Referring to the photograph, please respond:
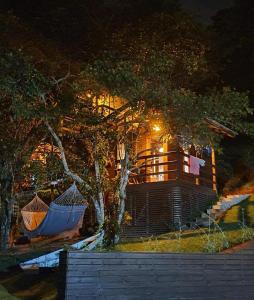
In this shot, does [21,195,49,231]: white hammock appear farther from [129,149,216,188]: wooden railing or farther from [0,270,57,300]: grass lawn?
[0,270,57,300]: grass lawn

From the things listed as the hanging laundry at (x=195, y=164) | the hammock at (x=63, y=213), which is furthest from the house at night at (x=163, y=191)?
the hammock at (x=63, y=213)

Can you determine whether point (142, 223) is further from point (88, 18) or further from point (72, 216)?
point (88, 18)

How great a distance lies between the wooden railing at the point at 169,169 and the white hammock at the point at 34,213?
9.80 ft

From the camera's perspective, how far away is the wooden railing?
552 inches

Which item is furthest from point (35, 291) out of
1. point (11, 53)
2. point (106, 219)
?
point (11, 53)

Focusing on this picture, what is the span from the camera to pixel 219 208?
14516mm

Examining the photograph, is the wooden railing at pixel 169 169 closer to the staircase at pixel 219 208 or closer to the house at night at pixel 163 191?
the house at night at pixel 163 191

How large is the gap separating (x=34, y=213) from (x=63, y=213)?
1.45 m

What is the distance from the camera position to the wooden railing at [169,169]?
1403 cm

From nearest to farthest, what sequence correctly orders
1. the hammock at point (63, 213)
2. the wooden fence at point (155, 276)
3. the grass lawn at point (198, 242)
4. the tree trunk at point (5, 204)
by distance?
the wooden fence at point (155, 276) < the grass lawn at point (198, 242) < the hammock at point (63, 213) < the tree trunk at point (5, 204)

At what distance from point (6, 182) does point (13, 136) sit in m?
1.43

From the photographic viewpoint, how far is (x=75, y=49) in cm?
1457

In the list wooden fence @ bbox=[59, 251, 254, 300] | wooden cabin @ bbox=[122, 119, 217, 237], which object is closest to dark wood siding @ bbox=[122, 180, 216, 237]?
wooden cabin @ bbox=[122, 119, 217, 237]

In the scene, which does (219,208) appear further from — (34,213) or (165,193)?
(34,213)
